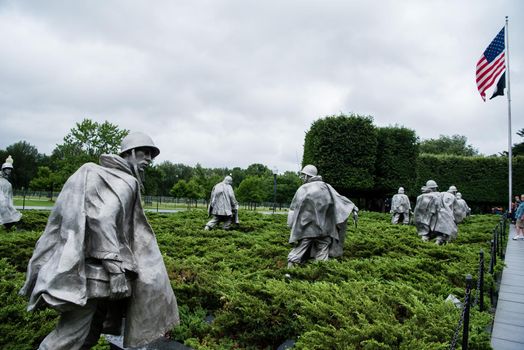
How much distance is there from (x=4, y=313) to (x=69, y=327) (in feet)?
8.21

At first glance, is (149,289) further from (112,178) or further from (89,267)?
(112,178)

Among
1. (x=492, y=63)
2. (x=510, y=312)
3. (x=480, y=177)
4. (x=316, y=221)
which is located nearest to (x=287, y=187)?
(x=480, y=177)

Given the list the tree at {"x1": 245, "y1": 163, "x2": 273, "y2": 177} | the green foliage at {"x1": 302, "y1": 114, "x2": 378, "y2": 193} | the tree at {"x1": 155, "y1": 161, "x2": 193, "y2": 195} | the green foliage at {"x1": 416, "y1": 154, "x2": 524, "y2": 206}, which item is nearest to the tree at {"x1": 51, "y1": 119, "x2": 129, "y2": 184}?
the green foliage at {"x1": 302, "y1": 114, "x2": 378, "y2": 193}

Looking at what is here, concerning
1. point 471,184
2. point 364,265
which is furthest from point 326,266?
point 471,184

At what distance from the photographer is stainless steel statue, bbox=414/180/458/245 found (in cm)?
1176

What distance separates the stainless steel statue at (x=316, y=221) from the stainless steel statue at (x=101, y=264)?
4.68 metres

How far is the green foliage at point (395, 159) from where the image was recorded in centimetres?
3209

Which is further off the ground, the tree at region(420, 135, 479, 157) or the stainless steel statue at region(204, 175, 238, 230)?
the tree at region(420, 135, 479, 157)

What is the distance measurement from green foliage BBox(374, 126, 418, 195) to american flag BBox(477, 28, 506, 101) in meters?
12.7

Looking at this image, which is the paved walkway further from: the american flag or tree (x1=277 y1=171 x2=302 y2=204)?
tree (x1=277 y1=171 x2=302 y2=204)

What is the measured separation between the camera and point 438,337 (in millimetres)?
3834

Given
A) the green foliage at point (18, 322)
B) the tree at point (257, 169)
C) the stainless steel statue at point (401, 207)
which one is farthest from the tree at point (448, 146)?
the green foliage at point (18, 322)

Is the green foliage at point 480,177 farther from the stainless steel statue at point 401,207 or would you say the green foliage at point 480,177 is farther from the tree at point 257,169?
the tree at point 257,169

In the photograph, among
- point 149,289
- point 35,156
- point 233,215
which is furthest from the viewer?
point 35,156
